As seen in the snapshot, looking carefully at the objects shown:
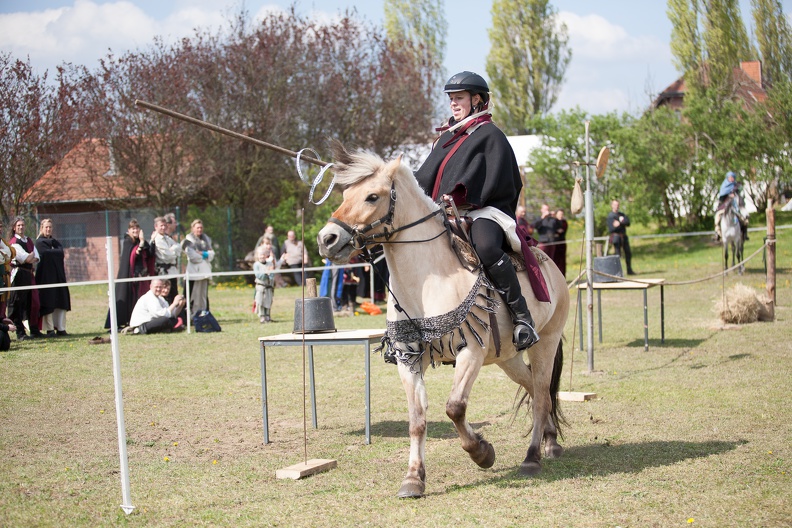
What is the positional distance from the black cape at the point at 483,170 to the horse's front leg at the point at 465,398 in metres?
1.20

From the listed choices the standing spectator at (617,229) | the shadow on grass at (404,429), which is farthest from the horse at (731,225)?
the shadow on grass at (404,429)

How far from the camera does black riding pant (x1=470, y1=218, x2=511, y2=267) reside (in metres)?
5.89

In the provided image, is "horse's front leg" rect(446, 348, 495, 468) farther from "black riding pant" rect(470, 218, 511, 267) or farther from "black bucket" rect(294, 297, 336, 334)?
"black bucket" rect(294, 297, 336, 334)

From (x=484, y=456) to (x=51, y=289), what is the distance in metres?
10.8

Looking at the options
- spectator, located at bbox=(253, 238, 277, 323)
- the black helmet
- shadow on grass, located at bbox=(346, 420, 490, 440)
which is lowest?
shadow on grass, located at bbox=(346, 420, 490, 440)

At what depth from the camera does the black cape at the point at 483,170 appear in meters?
6.09

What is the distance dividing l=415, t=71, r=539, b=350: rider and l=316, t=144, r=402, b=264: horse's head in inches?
25.3

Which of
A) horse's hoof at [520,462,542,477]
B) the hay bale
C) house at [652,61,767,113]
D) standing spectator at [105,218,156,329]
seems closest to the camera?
horse's hoof at [520,462,542,477]

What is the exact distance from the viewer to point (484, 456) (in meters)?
5.84

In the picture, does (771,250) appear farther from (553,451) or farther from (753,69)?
(753,69)

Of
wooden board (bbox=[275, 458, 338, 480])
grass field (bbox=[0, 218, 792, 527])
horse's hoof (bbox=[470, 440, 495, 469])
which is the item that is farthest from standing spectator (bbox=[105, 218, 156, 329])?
horse's hoof (bbox=[470, 440, 495, 469])

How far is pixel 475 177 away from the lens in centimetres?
610

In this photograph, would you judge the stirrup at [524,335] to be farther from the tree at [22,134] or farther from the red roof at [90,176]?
Answer: the red roof at [90,176]

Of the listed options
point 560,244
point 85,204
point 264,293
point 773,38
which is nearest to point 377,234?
point 264,293
